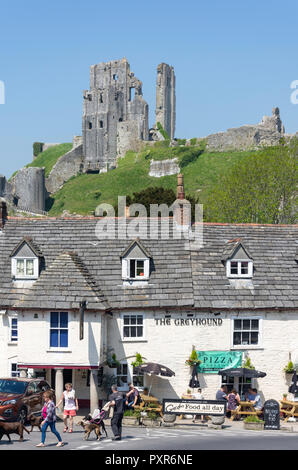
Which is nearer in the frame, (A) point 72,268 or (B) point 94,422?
(B) point 94,422

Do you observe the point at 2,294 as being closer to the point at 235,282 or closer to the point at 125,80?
the point at 235,282

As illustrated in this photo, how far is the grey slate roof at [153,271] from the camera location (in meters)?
32.0

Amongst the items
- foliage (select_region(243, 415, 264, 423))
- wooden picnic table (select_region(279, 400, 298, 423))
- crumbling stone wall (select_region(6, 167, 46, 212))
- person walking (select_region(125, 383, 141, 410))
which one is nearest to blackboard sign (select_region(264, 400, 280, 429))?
foliage (select_region(243, 415, 264, 423))

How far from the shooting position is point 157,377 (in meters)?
32.9

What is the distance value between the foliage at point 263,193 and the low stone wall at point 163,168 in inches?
2719

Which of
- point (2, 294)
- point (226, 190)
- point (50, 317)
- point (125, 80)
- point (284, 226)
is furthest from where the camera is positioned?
point (125, 80)

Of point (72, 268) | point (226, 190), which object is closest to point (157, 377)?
point (72, 268)

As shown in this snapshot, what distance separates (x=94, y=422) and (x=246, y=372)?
33.7 feet

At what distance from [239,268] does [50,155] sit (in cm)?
14928

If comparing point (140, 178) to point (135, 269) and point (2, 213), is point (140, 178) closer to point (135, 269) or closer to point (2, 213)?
point (2, 213)

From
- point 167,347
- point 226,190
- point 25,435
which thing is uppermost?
point 226,190

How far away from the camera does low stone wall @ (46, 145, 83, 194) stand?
489 feet

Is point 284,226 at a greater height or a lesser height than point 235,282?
greater

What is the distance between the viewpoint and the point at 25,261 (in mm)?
34062
